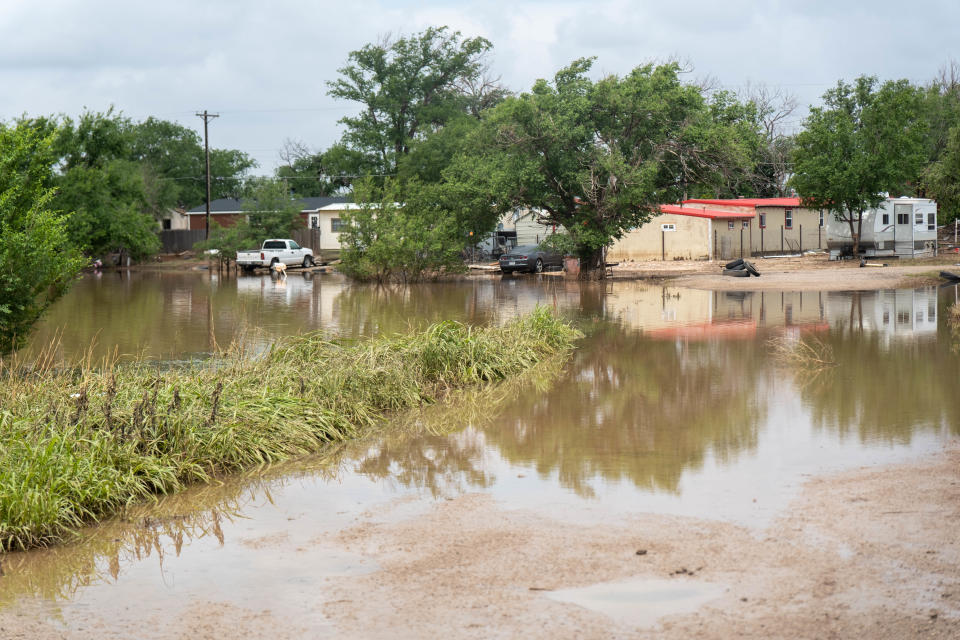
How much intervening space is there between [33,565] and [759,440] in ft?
23.3

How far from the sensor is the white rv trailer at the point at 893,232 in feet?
164

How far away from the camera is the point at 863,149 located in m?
46.6

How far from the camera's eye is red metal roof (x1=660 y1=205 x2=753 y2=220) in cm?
5059

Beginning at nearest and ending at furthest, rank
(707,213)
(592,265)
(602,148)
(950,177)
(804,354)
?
(804,354) → (602,148) → (950,177) → (592,265) → (707,213)

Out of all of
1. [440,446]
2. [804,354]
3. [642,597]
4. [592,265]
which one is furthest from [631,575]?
[592,265]

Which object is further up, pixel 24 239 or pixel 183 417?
pixel 24 239

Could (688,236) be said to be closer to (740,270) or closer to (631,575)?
(740,270)

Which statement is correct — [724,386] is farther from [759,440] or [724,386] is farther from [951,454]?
[951,454]

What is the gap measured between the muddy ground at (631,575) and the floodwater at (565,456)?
161 mm

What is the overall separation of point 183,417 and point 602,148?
32.4 meters

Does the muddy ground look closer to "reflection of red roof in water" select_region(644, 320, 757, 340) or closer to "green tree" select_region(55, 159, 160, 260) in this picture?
"reflection of red roof in water" select_region(644, 320, 757, 340)

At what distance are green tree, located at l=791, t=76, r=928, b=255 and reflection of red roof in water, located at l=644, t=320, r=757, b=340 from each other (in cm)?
2620

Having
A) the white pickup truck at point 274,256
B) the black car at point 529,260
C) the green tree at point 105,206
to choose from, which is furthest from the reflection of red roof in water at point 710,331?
the white pickup truck at point 274,256

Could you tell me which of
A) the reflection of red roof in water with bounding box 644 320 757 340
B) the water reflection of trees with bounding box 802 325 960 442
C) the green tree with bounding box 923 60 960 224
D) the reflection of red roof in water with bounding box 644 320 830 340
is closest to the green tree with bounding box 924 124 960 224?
the green tree with bounding box 923 60 960 224
